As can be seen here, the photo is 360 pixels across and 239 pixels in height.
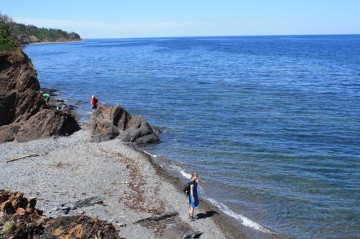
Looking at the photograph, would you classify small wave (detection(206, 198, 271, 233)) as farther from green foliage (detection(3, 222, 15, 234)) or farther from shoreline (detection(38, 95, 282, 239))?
green foliage (detection(3, 222, 15, 234))

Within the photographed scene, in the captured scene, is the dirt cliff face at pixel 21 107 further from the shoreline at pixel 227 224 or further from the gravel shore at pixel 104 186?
the shoreline at pixel 227 224

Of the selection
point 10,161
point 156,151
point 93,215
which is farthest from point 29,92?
point 93,215

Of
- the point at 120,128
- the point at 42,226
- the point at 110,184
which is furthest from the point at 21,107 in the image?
the point at 42,226

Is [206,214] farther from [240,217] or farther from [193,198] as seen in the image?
[240,217]

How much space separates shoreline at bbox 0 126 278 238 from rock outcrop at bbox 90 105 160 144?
1.62 m

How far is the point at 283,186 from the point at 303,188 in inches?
46.5

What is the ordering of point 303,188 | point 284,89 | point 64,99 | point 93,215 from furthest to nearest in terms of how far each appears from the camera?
point 284,89 < point 64,99 < point 303,188 < point 93,215

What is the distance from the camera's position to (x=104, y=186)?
23.7 meters

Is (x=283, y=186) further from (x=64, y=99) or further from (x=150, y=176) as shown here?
(x=64, y=99)

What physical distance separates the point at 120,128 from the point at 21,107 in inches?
334

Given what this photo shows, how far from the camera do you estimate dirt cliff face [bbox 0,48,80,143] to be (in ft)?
107

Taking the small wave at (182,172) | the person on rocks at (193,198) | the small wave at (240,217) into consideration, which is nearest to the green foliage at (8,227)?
the person on rocks at (193,198)

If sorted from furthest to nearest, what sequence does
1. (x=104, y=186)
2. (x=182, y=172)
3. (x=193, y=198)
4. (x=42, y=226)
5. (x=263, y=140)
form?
(x=263, y=140) < (x=182, y=172) < (x=104, y=186) < (x=193, y=198) < (x=42, y=226)

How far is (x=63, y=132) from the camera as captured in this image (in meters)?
34.0
